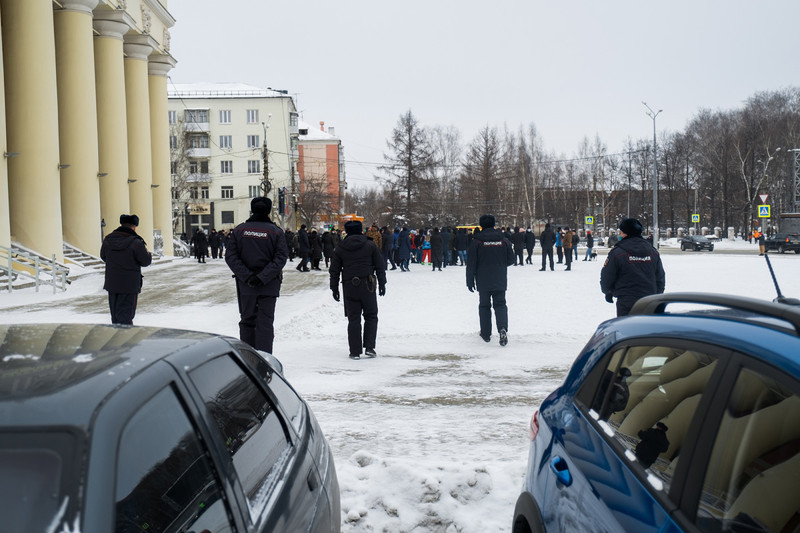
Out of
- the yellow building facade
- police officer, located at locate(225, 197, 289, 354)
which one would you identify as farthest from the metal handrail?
police officer, located at locate(225, 197, 289, 354)

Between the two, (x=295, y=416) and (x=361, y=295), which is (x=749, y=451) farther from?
(x=361, y=295)

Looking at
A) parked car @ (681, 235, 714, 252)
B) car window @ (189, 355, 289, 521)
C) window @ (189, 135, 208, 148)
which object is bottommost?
parked car @ (681, 235, 714, 252)

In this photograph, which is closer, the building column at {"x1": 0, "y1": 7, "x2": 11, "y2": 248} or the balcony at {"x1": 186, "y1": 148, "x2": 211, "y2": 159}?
the building column at {"x1": 0, "y1": 7, "x2": 11, "y2": 248}

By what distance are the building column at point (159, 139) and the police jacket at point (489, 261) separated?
37.4 m

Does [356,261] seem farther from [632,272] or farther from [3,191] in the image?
[3,191]

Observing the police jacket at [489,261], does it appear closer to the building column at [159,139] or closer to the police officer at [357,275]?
the police officer at [357,275]

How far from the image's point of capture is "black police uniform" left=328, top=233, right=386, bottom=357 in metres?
10.1

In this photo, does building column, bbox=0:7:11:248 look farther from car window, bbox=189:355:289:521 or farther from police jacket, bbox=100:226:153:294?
car window, bbox=189:355:289:521

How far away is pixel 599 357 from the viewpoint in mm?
3020

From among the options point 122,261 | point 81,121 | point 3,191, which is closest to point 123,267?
point 122,261

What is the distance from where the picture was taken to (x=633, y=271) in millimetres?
8984

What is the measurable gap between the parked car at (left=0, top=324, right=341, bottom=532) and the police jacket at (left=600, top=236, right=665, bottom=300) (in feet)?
21.3

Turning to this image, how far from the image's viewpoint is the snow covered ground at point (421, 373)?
4.68 metres

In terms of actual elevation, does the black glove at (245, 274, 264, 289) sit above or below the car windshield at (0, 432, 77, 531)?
below
